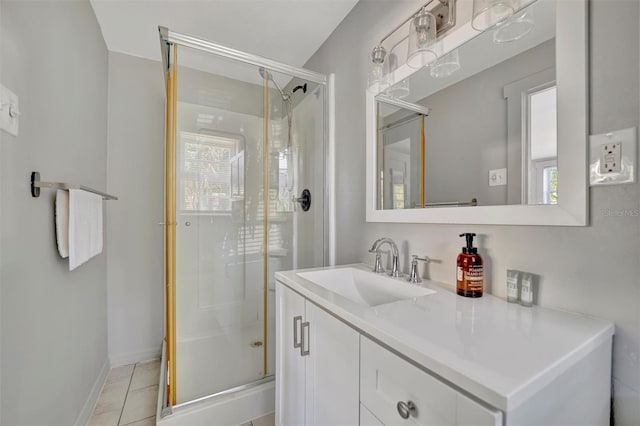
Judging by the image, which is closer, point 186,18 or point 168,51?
point 168,51

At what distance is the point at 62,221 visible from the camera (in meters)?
1.16

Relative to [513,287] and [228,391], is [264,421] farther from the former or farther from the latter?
[513,287]

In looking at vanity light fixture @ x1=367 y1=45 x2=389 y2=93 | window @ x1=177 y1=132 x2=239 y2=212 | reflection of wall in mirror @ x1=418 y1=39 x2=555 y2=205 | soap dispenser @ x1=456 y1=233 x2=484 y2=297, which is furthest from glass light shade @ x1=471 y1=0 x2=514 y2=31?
window @ x1=177 y1=132 x2=239 y2=212

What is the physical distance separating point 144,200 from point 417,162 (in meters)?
2.03

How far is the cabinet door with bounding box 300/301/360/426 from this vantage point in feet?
2.44

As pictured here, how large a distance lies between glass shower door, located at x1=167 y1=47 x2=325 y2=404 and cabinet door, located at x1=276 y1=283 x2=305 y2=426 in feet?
1.75

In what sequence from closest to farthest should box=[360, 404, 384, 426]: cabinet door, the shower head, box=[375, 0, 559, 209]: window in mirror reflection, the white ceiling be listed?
box=[360, 404, 384, 426]: cabinet door, box=[375, 0, 559, 209]: window in mirror reflection, the white ceiling, the shower head

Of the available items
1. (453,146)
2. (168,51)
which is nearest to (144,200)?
(168,51)

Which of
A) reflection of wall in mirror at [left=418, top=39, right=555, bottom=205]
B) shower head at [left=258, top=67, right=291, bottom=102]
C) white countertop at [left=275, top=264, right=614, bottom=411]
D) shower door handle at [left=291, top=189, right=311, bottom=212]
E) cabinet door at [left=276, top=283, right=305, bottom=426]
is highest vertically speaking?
shower head at [left=258, top=67, right=291, bottom=102]

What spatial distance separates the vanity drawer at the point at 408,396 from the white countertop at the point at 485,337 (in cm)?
2

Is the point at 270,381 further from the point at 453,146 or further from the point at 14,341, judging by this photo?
the point at 453,146

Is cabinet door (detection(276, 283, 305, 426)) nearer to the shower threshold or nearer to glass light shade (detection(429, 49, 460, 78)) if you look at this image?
the shower threshold

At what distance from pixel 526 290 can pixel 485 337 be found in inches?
13.0

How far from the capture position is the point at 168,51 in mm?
1485
